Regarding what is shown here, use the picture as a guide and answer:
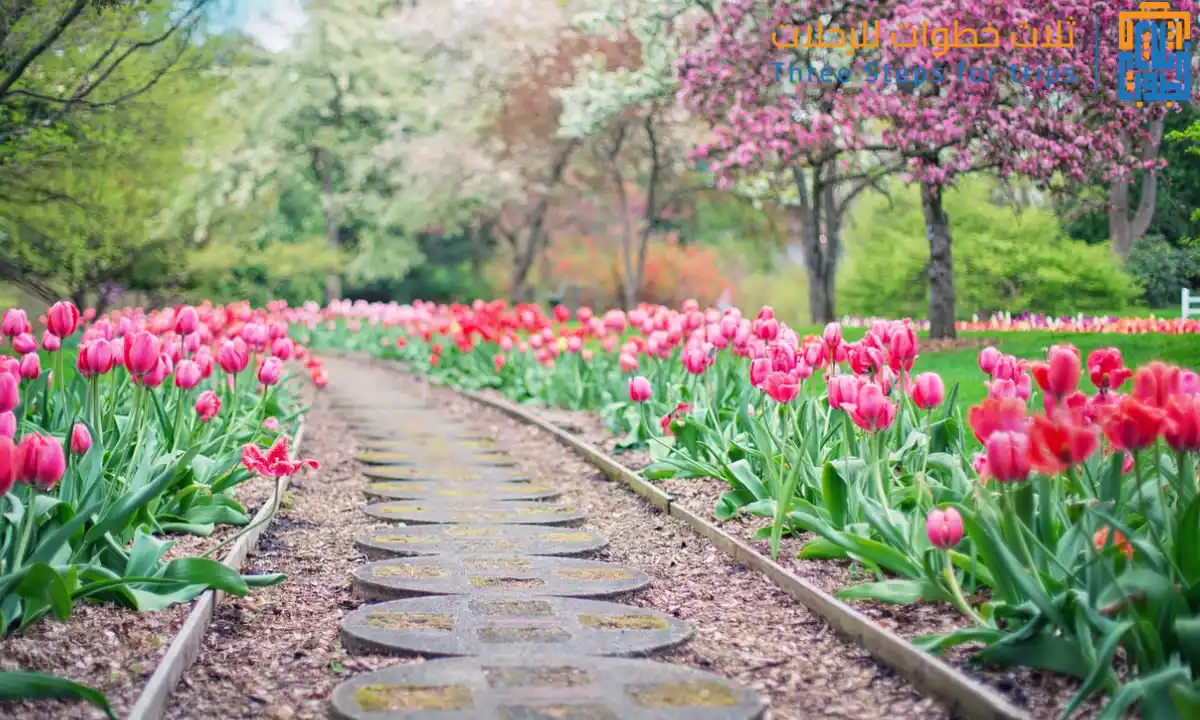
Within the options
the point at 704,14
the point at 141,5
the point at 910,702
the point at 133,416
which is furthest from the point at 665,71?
the point at 910,702

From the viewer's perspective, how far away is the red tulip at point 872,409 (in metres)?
4.24

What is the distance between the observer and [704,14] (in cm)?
1761

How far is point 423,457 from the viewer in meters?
9.41

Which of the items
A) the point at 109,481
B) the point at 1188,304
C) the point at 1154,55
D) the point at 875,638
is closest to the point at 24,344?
the point at 109,481

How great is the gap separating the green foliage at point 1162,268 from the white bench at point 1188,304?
51 mm

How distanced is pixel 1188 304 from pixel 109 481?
21.0 ft

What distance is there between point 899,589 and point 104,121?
8.48 meters

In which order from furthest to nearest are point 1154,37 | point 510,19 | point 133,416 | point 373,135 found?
1. point 373,135
2. point 510,19
3. point 1154,37
4. point 133,416

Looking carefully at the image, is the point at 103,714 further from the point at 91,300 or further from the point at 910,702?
the point at 91,300

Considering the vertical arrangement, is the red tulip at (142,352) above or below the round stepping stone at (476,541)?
above

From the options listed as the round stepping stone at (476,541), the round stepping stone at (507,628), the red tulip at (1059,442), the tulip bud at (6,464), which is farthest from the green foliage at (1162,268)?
the tulip bud at (6,464)

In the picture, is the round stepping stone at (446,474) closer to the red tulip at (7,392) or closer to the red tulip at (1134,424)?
the red tulip at (7,392)

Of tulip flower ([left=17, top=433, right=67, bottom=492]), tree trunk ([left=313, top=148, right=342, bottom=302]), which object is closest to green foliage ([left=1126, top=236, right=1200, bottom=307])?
tulip flower ([left=17, top=433, right=67, bottom=492])

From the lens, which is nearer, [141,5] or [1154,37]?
[141,5]
